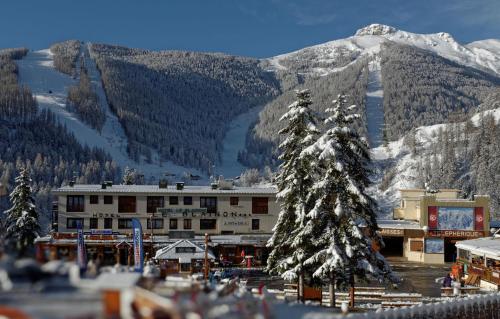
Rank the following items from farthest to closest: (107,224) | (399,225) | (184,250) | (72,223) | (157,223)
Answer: (399,225) → (157,223) → (107,224) → (72,223) → (184,250)

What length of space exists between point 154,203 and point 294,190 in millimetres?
31477

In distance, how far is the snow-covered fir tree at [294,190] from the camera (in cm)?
2791

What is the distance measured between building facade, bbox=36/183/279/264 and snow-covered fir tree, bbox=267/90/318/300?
24430 mm

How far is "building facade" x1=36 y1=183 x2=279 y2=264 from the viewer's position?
55.3 metres

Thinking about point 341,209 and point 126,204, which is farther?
point 126,204

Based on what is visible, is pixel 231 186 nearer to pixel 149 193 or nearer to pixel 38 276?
pixel 149 193

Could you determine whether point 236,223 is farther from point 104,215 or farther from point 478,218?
point 478,218

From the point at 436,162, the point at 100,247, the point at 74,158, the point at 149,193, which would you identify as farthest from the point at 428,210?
the point at 74,158

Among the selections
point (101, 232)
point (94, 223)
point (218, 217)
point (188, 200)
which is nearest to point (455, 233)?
point (218, 217)

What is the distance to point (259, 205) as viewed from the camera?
58.7m

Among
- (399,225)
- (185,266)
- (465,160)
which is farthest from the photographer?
(465,160)

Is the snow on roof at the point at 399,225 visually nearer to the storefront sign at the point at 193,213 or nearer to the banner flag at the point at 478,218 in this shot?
the banner flag at the point at 478,218

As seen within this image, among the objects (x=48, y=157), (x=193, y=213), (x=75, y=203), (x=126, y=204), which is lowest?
(x=193, y=213)

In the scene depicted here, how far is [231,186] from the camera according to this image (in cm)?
6047
